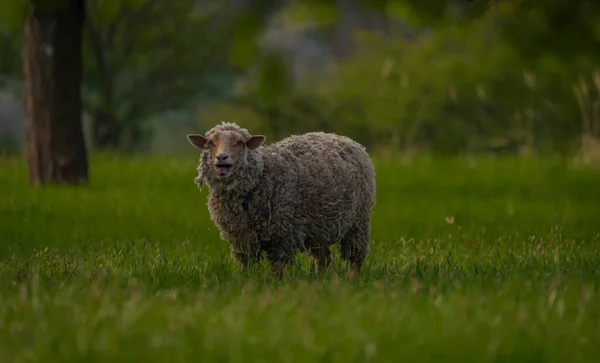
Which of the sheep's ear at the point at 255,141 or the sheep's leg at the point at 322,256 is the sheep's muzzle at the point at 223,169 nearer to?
the sheep's ear at the point at 255,141

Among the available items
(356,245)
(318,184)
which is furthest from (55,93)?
(318,184)

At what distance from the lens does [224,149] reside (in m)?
6.78

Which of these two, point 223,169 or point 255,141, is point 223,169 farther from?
point 255,141

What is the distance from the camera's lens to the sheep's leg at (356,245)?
308 inches

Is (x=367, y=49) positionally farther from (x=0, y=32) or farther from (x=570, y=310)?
(x=570, y=310)

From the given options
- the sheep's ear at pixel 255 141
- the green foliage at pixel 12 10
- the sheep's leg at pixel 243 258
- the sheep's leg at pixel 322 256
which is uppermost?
the green foliage at pixel 12 10

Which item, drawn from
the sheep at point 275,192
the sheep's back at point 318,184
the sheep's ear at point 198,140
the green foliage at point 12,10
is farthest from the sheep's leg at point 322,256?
the green foliage at point 12,10

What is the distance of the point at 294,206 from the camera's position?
7129 mm

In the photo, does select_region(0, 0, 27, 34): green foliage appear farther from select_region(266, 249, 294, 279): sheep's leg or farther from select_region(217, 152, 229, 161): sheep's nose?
select_region(266, 249, 294, 279): sheep's leg

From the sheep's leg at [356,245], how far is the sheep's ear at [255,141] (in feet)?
4.25

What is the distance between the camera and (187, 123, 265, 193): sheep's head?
677 cm

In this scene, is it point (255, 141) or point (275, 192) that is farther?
point (275, 192)

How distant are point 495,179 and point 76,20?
21.7ft

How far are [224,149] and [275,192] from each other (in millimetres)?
531
